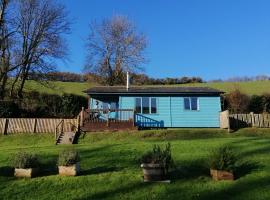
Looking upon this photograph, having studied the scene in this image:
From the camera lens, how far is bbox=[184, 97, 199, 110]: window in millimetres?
32188

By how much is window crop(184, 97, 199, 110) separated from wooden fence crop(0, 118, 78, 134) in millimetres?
8783

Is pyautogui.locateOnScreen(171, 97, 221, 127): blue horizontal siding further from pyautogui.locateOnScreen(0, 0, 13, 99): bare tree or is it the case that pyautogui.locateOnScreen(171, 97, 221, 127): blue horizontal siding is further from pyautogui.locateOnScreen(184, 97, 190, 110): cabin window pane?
pyautogui.locateOnScreen(0, 0, 13, 99): bare tree

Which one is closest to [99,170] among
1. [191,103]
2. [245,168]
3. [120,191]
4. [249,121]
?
[120,191]

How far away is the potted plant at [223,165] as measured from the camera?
1111 centimetres

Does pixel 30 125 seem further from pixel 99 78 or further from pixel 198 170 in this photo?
pixel 99 78

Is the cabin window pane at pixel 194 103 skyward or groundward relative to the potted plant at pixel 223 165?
skyward

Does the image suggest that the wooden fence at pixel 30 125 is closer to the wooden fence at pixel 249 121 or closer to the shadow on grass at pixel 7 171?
the wooden fence at pixel 249 121

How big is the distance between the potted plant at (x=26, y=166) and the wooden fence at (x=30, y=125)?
18178 mm

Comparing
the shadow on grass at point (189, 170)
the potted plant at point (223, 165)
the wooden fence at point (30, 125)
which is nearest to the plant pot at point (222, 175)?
the potted plant at point (223, 165)

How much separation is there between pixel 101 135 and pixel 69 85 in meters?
30.0

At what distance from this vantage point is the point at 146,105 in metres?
32.2

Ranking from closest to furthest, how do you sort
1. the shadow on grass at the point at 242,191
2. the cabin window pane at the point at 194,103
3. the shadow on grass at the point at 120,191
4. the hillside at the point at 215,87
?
the shadow on grass at the point at 242,191 → the shadow on grass at the point at 120,191 → the cabin window pane at the point at 194,103 → the hillside at the point at 215,87

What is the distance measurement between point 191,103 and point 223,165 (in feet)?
69.7

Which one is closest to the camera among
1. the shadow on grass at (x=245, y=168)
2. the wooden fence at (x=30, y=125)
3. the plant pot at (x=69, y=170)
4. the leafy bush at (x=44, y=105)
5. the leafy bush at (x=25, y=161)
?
the shadow on grass at (x=245, y=168)
